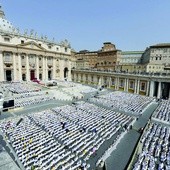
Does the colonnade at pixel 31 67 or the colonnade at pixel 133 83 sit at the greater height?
the colonnade at pixel 31 67

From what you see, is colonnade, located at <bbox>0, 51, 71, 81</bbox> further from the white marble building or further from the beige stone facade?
the beige stone facade

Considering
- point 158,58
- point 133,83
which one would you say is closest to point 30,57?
point 133,83

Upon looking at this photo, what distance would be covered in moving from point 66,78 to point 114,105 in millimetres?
49584

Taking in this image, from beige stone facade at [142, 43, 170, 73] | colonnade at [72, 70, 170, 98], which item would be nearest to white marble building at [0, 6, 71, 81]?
colonnade at [72, 70, 170, 98]

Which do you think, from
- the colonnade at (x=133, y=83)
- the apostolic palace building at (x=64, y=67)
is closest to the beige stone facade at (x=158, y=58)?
the apostolic palace building at (x=64, y=67)

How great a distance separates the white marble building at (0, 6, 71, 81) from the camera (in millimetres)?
54875

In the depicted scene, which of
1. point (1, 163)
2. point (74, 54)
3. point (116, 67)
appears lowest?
point (1, 163)

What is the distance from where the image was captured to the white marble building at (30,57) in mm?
54875

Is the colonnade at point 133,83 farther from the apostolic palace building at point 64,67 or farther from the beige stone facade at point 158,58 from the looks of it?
the beige stone facade at point 158,58

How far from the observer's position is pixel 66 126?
2108cm

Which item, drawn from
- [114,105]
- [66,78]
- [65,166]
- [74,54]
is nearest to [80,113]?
[114,105]

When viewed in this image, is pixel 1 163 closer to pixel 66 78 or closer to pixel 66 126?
pixel 66 126

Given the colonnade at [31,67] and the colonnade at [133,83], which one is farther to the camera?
Answer: the colonnade at [31,67]

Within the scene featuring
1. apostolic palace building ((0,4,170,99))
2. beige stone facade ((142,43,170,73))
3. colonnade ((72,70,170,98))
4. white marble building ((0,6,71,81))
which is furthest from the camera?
beige stone facade ((142,43,170,73))
